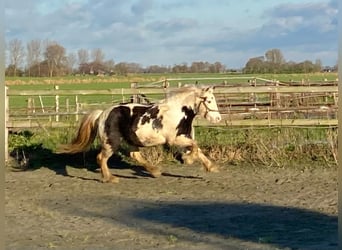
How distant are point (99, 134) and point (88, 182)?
0.72 meters

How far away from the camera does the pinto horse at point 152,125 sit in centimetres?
906

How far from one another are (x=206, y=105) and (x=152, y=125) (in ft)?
2.76

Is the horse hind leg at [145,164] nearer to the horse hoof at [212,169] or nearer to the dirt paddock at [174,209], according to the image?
the dirt paddock at [174,209]

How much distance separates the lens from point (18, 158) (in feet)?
34.7

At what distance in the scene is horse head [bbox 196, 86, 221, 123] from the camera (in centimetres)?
927

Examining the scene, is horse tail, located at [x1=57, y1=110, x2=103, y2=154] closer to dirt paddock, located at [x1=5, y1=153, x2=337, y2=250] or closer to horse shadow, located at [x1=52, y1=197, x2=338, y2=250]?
dirt paddock, located at [x1=5, y1=153, x2=337, y2=250]

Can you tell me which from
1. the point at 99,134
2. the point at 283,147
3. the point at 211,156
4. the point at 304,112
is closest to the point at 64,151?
the point at 99,134

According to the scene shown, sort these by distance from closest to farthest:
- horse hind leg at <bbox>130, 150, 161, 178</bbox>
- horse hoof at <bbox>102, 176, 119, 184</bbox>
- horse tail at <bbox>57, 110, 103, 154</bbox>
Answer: horse hoof at <bbox>102, 176, 119, 184</bbox>
horse hind leg at <bbox>130, 150, 161, 178</bbox>
horse tail at <bbox>57, 110, 103, 154</bbox>

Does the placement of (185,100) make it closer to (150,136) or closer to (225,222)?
(150,136)

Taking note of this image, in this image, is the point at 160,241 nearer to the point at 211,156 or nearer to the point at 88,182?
the point at 88,182

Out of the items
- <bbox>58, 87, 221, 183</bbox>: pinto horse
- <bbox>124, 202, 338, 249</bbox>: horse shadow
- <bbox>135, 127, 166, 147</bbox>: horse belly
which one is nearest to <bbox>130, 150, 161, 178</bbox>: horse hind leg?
<bbox>58, 87, 221, 183</bbox>: pinto horse

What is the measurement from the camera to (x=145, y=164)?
9312 millimetres

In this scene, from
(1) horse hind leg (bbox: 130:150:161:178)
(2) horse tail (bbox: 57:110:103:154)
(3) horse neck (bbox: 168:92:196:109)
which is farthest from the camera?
(2) horse tail (bbox: 57:110:103:154)

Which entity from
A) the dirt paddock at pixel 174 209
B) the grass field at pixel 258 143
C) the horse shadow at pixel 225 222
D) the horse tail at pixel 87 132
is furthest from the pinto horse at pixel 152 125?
the horse shadow at pixel 225 222
